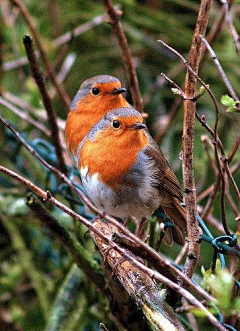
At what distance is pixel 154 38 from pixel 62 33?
0.60 m

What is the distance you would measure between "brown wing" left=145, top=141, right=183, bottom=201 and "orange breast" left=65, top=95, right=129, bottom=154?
57 cm

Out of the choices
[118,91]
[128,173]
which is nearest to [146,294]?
[128,173]

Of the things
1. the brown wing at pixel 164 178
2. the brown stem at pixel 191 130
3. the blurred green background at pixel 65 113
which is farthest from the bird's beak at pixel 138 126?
the brown stem at pixel 191 130

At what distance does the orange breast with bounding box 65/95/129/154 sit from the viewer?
9.36 ft

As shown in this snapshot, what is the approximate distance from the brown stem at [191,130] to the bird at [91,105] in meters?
1.36

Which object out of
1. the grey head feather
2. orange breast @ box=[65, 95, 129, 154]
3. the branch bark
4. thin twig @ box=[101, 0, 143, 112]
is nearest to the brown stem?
the branch bark

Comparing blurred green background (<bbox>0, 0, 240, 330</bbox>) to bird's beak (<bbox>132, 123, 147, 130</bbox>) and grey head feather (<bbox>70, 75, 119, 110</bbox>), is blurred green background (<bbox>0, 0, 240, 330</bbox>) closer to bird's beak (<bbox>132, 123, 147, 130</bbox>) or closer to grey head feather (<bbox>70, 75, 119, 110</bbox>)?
grey head feather (<bbox>70, 75, 119, 110</bbox>)

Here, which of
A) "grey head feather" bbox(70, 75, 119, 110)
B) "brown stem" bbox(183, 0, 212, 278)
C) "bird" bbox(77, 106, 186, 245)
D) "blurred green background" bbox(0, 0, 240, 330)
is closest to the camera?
"brown stem" bbox(183, 0, 212, 278)

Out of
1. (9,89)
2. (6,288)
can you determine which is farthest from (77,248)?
(9,89)

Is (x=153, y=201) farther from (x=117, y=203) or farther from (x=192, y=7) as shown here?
(x=192, y=7)

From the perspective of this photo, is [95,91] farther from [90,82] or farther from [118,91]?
[118,91]

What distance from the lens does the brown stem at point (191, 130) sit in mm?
1380

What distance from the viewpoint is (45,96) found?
2361 millimetres

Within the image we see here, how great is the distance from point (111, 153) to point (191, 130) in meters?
0.82
